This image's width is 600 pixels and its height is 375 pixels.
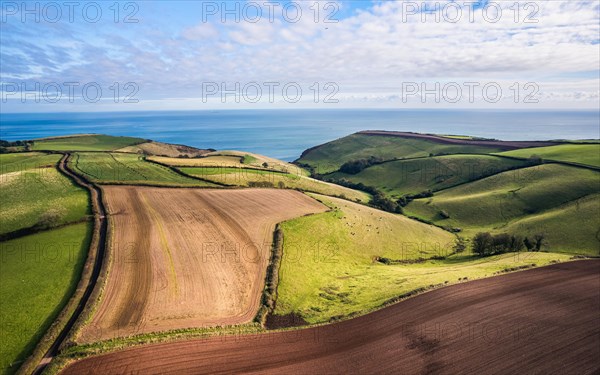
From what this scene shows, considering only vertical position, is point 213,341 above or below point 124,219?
below

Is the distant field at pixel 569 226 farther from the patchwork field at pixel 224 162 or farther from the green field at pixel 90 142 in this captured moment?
the green field at pixel 90 142

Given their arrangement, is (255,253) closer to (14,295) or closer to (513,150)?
(14,295)

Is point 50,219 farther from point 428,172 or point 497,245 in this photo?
point 428,172

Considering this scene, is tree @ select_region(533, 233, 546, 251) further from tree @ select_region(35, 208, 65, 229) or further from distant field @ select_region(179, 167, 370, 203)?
tree @ select_region(35, 208, 65, 229)

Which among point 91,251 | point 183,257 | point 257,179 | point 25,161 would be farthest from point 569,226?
point 25,161

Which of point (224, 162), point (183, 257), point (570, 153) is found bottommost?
point (183, 257)

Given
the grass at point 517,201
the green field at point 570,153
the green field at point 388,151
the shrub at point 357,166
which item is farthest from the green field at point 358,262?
the green field at point 388,151

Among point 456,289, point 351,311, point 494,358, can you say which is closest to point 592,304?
point 456,289
